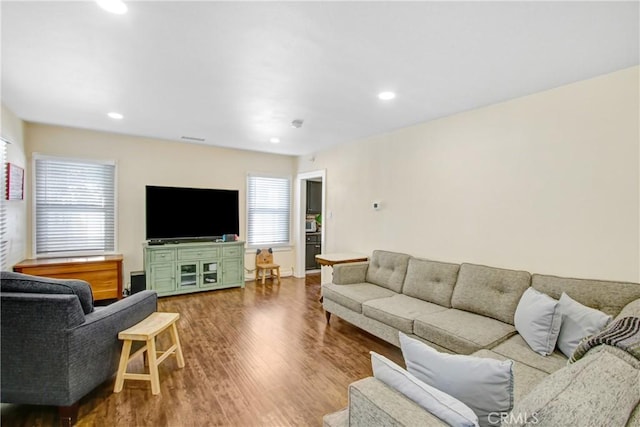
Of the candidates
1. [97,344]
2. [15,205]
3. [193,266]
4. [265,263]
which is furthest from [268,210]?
[97,344]

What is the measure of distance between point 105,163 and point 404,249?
15.0 ft

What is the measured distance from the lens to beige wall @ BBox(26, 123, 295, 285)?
4332 millimetres

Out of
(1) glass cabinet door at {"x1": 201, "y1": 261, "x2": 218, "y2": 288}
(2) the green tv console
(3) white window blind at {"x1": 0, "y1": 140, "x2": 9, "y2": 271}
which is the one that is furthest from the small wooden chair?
(3) white window blind at {"x1": 0, "y1": 140, "x2": 9, "y2": 271}

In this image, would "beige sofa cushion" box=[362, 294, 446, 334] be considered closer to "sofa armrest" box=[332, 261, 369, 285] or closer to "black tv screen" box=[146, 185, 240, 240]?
"sofa armrest" box=[332, 261, 369, 285]

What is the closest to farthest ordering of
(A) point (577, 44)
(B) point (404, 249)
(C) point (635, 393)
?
(C) point (635, 393) → (A) point (577, 44) → (B) point (404, 249)

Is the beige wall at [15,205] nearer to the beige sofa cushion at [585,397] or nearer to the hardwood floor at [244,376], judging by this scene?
the hardwood floor at [244,376]

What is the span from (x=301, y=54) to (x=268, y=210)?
14.1 feet

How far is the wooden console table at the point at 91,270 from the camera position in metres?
3.76

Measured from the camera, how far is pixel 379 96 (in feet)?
9.54

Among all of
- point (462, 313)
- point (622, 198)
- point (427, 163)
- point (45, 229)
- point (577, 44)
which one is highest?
point (577, 44)

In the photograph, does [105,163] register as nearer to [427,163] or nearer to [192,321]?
[192,321]

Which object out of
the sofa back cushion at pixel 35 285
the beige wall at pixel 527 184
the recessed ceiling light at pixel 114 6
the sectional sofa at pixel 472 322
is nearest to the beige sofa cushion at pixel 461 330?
the sectional sofa at pixel 472 322

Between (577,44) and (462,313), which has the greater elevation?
(577,44)

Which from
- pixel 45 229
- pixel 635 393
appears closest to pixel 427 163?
pixel 635 393
